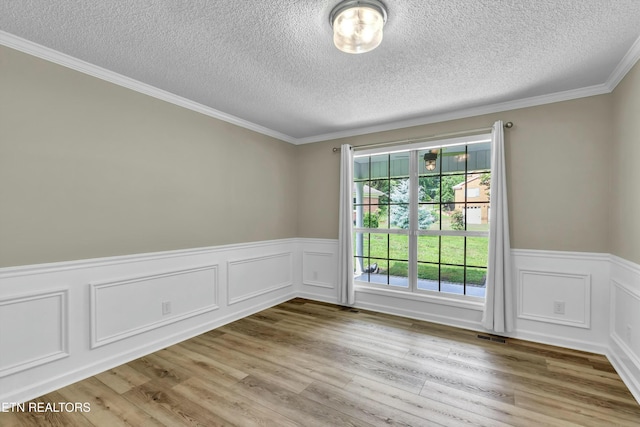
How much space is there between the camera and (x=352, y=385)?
2275mm

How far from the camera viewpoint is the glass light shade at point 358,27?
170 centimetres

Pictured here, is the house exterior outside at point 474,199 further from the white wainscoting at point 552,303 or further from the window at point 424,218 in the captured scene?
the white wainscoting at point 552,303

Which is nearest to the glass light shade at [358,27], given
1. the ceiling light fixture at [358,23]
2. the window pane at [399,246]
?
the ceiling light fixture at [358,23]

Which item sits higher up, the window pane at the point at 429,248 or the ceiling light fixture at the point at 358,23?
the ceiling light fixture at the point at 358,23

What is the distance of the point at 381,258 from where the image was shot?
4184 mm

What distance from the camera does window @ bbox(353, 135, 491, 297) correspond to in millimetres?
3488

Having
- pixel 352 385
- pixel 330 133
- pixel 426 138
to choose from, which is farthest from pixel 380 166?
pixel 352 385

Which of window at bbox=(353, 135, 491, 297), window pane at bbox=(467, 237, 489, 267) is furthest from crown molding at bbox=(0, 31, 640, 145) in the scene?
window pane at bbox=(467, 237, 489, 267)

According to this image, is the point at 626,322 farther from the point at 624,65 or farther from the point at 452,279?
the point at 624,65

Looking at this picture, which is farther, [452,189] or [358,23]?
[452,189]

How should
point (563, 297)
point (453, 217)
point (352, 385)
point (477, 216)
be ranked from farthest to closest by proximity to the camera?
point (453, 217)
point (477, 216)
point (563, 297)
point (352, 385)

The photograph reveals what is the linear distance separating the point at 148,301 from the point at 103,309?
1.23 ft

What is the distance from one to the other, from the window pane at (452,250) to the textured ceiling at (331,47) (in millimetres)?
1583

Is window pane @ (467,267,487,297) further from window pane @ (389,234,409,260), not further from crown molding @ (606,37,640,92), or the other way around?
crown molding @ (606,37,640,92)
